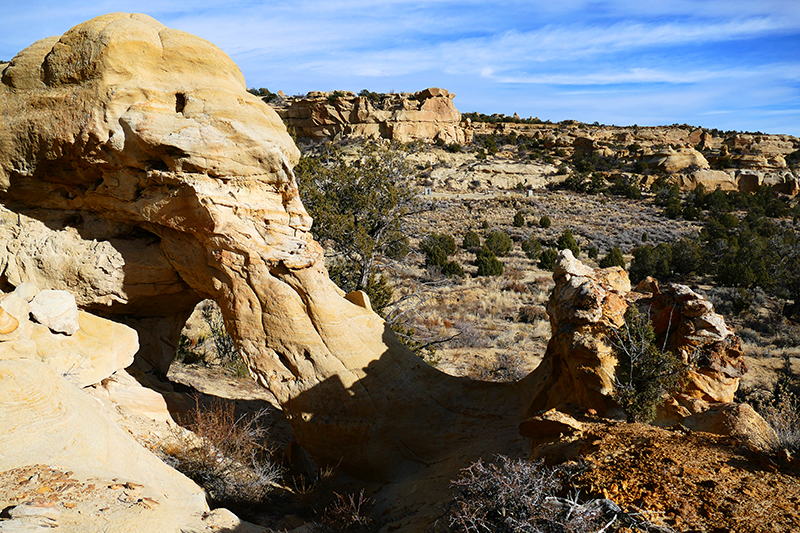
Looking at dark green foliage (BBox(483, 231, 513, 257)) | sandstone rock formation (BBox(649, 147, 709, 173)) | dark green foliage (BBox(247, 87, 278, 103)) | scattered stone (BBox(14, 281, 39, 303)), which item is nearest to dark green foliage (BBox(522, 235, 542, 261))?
dark green foliage (BBox(483, 231, 513, 257))

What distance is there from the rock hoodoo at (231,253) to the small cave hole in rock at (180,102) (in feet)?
0.08

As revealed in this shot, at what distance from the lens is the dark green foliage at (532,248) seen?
85.1ft

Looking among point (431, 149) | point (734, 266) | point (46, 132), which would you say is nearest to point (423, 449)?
point (46, 132)

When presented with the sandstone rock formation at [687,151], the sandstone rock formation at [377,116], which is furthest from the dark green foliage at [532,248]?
the sandstone rock formation at [377,116]

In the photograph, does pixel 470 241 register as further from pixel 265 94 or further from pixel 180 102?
pixel 265 94

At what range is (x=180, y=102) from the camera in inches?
235

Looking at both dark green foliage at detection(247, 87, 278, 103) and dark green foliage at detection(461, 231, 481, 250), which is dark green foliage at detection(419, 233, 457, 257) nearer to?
dark green foliage at detection(461, 231, 481, 250)

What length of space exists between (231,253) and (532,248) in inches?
868

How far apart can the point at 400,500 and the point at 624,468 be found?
2.87 m

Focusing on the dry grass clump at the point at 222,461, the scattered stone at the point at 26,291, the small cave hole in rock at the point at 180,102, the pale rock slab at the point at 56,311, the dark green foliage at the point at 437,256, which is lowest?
the dry grass clump at the point at 222,461

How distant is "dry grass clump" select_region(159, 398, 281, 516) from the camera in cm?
584

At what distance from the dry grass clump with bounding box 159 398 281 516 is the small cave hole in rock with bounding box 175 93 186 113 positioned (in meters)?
3.87

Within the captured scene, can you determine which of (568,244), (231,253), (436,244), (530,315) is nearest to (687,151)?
(568,244)

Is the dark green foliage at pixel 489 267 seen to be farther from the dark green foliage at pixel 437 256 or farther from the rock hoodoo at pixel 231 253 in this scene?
the rock hoodoo at pixel 231 253
